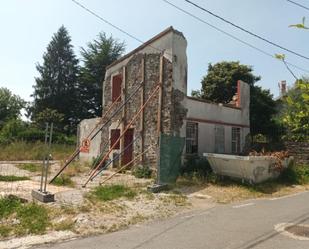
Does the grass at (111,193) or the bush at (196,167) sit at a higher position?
the bush at (196,167)

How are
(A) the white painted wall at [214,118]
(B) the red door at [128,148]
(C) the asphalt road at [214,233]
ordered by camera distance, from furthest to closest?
1. (B) the red door at [128,148]
2. (A) the white painted wall at [214,118]
3. (C) the asphalt road at [214,233]

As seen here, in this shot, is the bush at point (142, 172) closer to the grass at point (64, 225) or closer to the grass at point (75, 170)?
the grass at point (75, 170)

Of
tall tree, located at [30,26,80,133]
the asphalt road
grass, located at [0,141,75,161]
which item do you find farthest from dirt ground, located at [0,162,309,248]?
tall tree, located at [30,26,80,133]

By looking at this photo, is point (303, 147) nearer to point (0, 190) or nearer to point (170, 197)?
point (170, 197)

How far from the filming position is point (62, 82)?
47656mm

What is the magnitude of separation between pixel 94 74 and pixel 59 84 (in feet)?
15.6

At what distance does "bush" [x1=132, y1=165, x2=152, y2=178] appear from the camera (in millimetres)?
16834

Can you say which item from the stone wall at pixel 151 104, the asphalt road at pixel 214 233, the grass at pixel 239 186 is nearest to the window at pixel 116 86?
the stone wall at pixel 151 104

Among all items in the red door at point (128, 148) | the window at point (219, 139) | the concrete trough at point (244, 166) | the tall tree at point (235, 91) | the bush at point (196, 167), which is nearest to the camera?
the concrete trough at point (244, 166)

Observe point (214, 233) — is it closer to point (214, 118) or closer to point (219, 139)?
point (214, 118)

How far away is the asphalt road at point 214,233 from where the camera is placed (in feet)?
23.3

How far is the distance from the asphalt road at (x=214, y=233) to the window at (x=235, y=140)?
10.0 m

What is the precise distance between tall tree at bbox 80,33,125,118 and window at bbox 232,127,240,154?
27135mm

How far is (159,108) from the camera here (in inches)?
681
